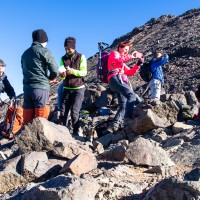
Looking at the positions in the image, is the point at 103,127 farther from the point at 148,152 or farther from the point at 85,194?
the point at 85,194

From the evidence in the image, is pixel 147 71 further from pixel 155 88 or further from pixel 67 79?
pixel 67 79

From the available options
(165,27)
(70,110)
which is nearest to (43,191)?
(70,110)

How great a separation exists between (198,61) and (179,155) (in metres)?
18.5

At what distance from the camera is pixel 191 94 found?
12.2 m

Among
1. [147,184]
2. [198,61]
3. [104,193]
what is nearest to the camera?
[104,193]

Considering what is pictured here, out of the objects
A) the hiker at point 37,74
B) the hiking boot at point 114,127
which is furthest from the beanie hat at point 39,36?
the hiking boot at point 114,127

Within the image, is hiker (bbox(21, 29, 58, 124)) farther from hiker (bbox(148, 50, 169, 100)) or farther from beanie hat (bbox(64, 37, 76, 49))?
hiker (bbox(148, 50, 169, 100))

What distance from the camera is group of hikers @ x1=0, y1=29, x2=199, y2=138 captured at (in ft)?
25.8

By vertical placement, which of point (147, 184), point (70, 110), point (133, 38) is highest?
point (133, 38)

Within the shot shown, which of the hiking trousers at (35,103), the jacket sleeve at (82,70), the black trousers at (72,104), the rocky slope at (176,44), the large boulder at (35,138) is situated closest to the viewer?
the large boulder at (35,138)

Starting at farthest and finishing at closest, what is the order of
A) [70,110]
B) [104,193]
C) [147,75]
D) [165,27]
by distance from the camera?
[165,27] → [147,75] → [70,110] → [104,193]

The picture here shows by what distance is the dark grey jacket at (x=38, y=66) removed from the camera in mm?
7816

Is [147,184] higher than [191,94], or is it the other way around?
[191,94]

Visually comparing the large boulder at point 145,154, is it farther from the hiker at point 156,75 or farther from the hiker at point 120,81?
the hiker at point 156,75
